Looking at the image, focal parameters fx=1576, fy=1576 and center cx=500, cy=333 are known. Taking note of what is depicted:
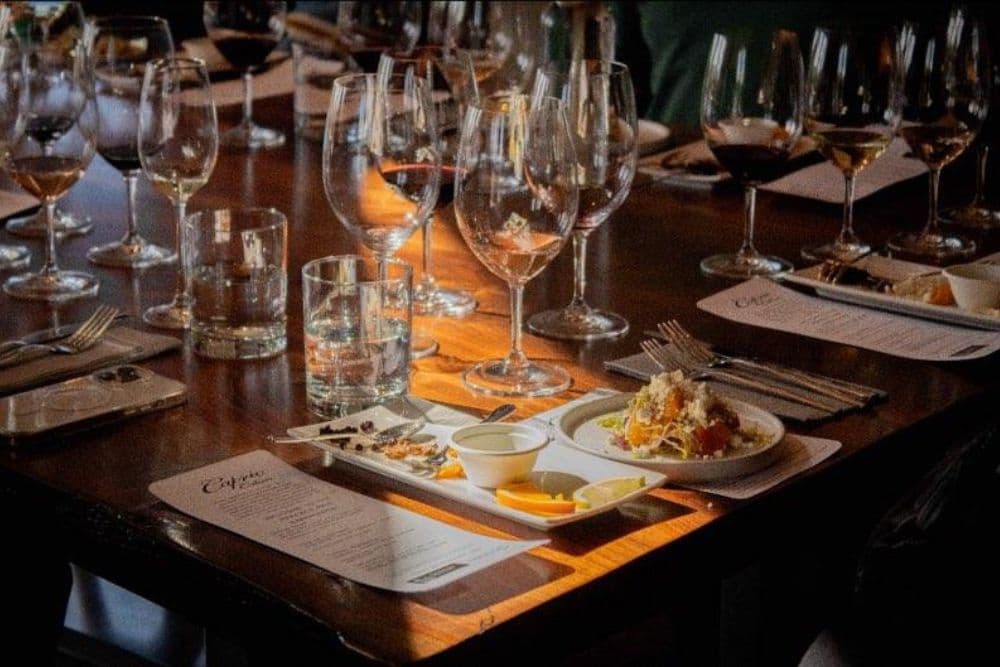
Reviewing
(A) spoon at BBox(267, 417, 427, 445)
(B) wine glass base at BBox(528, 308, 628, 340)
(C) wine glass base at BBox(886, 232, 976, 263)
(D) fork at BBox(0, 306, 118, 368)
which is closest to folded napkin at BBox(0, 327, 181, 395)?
(D) fork at BBox(0, 306, 118, 368)

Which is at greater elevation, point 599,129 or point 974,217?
point 599,129

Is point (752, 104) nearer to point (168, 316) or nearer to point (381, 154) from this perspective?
point (381, 154)

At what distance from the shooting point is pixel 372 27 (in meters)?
2.62

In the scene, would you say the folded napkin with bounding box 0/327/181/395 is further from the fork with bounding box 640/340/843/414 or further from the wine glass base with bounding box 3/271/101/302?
the fork with bounding box 640/340/843/414

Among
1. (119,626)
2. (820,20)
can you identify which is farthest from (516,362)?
(820,20)

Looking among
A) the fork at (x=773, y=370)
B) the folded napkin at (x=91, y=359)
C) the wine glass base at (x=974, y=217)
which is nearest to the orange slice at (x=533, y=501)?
the fork at (x=773, y=370)

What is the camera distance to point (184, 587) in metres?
1.08

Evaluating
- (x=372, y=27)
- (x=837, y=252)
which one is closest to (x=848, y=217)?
(x=837, y=252)

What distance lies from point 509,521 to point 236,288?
50cm

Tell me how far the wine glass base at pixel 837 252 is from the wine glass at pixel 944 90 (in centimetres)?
5

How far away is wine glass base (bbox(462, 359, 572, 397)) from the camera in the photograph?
55.9 inches

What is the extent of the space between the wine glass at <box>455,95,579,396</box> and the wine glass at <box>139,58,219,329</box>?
1.25 ft

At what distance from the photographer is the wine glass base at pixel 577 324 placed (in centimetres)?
159

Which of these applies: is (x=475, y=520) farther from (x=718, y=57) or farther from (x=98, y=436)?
(x=718, y=57)
